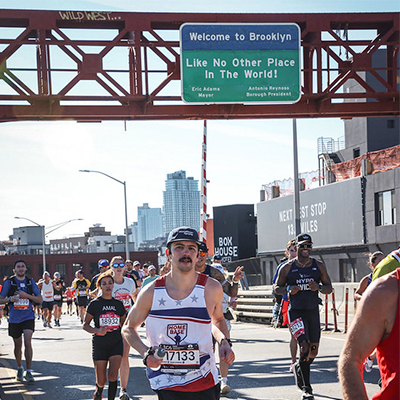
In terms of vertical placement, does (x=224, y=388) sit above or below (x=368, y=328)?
below

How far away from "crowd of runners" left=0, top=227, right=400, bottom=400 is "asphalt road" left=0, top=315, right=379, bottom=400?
15.0 inches

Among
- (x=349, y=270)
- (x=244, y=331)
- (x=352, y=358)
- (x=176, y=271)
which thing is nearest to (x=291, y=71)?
(x=244, y=331)

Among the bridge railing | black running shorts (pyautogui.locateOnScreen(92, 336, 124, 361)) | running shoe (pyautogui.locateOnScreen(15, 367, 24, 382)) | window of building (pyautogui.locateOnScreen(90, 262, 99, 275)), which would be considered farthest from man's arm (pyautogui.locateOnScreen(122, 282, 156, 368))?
window of building (pyautogui.locateOnScreen(90, 262, 99, 275))

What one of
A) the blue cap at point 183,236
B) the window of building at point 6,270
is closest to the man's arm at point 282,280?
the blue cap at point 183,236

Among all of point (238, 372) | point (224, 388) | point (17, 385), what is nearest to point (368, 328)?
point (224, 388)

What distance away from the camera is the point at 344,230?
3709 cm

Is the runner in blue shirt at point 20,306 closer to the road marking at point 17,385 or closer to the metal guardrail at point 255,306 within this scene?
the road marking at point 17,385

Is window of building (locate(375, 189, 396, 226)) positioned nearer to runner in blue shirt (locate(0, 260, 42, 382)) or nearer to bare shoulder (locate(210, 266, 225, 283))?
runner in blue shirt (locate(0, 260, 42, 382))

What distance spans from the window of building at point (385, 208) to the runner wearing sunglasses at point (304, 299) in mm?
23817

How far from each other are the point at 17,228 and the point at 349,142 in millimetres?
80678

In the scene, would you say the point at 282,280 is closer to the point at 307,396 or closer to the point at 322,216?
the point at 307,396

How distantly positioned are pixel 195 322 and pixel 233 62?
11053 mm

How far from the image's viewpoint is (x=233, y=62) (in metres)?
15.6

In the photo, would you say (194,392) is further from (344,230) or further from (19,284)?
(344,230)
